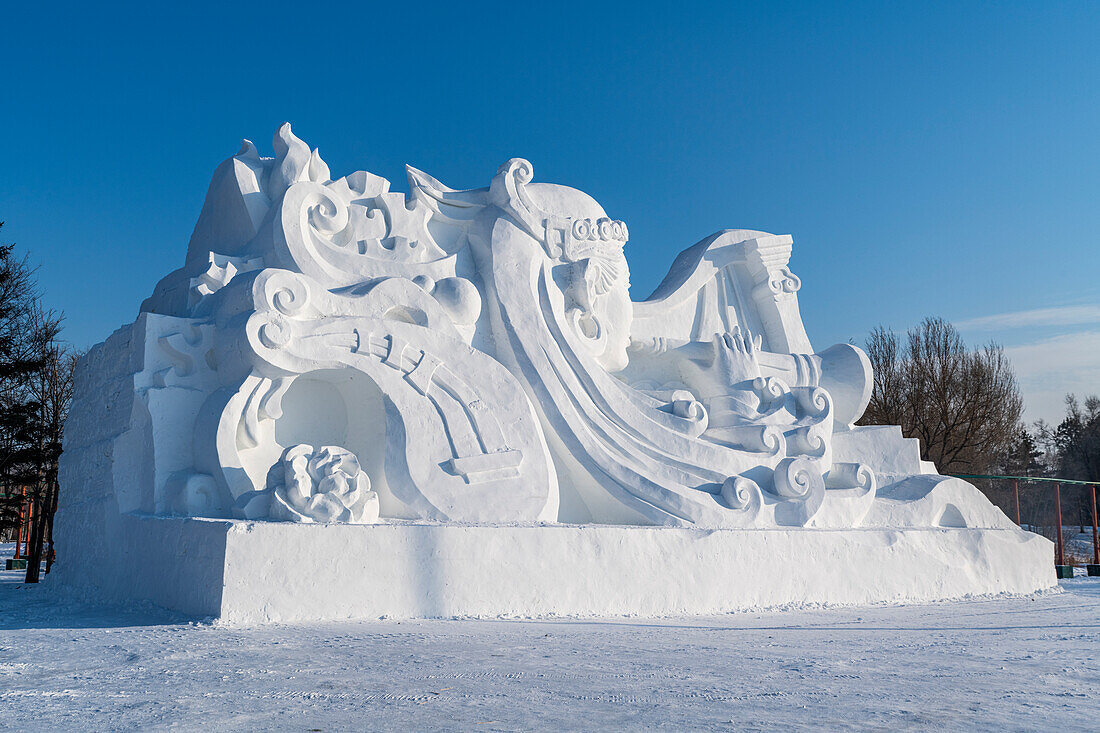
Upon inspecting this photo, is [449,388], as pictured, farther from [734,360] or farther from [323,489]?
[734,360]

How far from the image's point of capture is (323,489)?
16.4 ft

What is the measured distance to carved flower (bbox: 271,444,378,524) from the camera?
491cm

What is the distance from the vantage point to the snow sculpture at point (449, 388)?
215 inches

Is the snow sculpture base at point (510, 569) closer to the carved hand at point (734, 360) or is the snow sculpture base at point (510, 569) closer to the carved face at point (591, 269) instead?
the carved hand at point (734, 360)

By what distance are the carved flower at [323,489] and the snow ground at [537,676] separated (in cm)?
68

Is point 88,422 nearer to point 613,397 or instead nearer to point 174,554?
point 174,554

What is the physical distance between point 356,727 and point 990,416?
2263 cm

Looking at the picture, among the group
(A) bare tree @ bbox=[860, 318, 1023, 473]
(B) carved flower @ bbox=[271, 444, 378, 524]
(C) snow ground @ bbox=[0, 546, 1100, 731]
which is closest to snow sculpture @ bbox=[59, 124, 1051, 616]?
(B) carved flower @ bbox=[271, 444, 378, 524]

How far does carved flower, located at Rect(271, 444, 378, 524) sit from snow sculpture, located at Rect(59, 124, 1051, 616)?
0.02 meters

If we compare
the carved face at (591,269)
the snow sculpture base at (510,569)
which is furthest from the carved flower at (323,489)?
the carved face at (591,269)

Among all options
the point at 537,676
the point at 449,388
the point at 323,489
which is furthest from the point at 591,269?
the point at 537,676

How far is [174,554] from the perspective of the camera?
497cm

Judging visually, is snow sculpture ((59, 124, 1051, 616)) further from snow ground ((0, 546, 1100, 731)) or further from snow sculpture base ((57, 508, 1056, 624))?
snow ground ((0, 546, 1100, 731))

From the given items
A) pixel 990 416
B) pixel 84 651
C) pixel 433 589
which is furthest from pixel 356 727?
pixel 990 416
